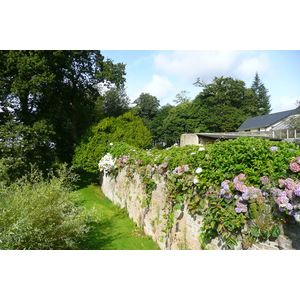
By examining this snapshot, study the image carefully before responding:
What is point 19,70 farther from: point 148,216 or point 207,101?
point 207,101

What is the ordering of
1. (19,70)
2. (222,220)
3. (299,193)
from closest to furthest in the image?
(299,193)
(222,220)
(19,70)

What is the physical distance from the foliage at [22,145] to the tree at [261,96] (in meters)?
45.3

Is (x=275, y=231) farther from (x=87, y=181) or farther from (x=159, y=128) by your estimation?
(x=159, y=128)

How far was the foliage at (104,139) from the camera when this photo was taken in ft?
37.7

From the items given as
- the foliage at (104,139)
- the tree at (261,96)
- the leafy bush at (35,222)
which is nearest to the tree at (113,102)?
the foliage at (104,139)

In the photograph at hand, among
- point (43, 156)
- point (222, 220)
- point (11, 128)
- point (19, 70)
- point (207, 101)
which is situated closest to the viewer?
point (222, 220)

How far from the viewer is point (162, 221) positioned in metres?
4.69

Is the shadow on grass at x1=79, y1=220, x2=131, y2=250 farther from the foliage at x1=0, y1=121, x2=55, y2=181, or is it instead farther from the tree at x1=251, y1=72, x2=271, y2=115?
the tree at x1=251, y1=72, x2=271, y2=115

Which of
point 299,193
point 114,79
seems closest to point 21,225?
point 299,193

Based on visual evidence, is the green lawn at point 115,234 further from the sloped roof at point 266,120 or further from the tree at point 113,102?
the sloped roof at point 266,120

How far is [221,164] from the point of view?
9.34ft

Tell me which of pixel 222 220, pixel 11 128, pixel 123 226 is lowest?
pixel 123 226

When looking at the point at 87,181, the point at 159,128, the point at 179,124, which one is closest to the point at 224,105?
the point at 179,124
